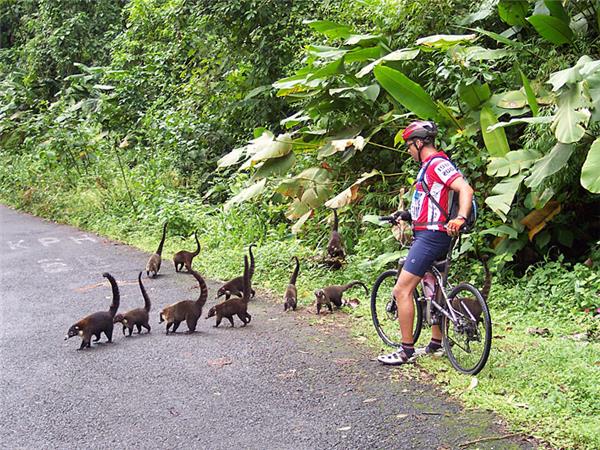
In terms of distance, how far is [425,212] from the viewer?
16.9ft

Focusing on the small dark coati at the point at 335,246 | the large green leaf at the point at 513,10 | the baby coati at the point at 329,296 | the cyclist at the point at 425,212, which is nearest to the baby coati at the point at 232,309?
the baby coati at the point at 329,296

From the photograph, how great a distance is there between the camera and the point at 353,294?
7.54 m

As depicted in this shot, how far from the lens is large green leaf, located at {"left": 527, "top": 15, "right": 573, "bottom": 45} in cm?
715

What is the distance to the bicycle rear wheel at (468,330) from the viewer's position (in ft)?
15.9

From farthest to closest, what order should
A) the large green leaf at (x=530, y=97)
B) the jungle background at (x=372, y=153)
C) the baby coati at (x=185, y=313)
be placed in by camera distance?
the large green leaf at (x=530, y=97)
the baby coati at (x=185, y=313)
the jungle background at (x=372, y=153)

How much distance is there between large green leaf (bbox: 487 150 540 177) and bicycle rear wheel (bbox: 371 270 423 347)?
1427mm

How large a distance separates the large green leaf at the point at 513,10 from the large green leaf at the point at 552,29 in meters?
0.58

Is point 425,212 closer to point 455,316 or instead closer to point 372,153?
point 455,316

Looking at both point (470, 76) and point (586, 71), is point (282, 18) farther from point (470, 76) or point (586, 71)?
point (586, 71)

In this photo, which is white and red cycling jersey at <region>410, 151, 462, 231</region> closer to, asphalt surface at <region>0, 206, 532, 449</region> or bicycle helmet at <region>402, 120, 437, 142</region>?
bicycle helmet at <region>402, 120, 437, 142</region>

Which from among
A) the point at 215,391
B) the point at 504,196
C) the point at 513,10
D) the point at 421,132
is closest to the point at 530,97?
the point at 504,196

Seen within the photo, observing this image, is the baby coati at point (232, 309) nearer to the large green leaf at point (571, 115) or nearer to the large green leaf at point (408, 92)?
the large green leaf at point (408, 92)

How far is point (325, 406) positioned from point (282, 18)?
8.11 metres

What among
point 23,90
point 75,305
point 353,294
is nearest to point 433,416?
point 353,294
